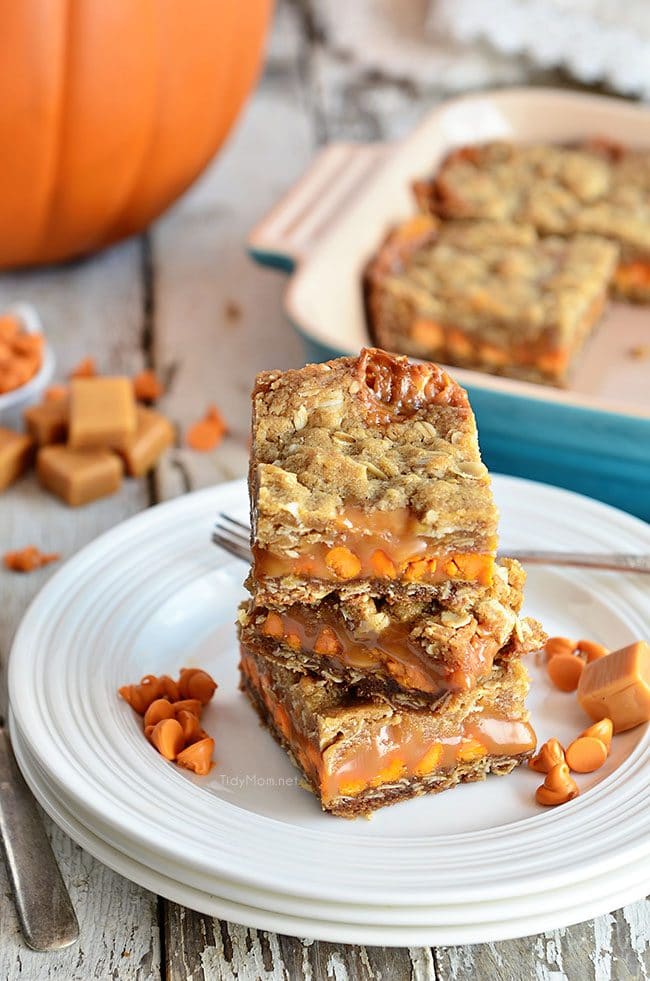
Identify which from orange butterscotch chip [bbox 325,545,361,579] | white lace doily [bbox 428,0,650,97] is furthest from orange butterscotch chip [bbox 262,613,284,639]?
white lace doily [bbox 428,0,650,97]

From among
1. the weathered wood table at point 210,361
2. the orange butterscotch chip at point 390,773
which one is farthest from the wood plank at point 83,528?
the orange butterscotch chip at point 390,773

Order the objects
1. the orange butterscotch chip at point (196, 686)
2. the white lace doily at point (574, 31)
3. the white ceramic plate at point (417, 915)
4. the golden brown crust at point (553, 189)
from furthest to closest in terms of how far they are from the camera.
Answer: the white lace doily at point (574, 31), the golden brown crust at point (553, 189), the orange butterscotch chip at point (196, 686), the white ceramic plate at point (417, 915)

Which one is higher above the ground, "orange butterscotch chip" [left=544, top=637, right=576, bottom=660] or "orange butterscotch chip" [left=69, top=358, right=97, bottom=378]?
"orange butterscotch chip" [left=544, top=637, right=576, bottom=660]

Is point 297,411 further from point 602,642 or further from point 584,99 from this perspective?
point 584,99

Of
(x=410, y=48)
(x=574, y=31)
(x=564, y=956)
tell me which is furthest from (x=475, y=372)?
(x=410, y=48)

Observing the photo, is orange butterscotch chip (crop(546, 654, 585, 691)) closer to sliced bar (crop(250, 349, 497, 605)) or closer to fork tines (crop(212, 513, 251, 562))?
sliced bar (crop(250, 349, 497, 605))

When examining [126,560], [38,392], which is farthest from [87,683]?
[38,392]

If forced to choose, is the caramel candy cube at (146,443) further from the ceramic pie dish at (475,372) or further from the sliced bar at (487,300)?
the sliced bar at (487,300)
